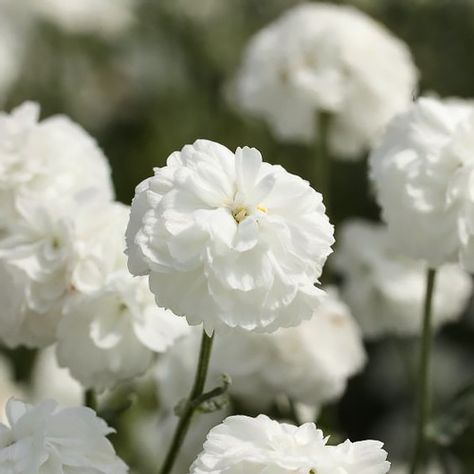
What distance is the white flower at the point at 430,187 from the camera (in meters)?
0.96

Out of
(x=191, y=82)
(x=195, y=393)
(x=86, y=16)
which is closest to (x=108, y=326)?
(x=195, y=393)

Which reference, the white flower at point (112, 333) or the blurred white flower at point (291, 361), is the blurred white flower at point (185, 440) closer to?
the blurred white flower at point (291, 361)

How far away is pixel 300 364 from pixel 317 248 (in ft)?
1.39

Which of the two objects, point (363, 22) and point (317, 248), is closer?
point (317, 248)

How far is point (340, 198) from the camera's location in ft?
6.63

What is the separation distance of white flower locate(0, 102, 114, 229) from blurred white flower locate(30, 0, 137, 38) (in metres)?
1.51

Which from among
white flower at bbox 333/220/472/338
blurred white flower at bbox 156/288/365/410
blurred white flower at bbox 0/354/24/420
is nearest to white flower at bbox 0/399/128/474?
blurred white flower at bbox 156/288/365/410

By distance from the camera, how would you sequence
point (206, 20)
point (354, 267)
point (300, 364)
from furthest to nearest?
1. point (206, 20)
2. point (354, 267)
3. point (300, 364)

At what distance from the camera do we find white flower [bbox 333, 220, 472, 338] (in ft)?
4.49

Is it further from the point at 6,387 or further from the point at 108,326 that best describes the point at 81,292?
the point at 6,387

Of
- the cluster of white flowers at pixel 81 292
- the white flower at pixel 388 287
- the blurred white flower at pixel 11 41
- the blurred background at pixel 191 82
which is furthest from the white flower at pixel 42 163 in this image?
the blurred white flower at pixel 11 41

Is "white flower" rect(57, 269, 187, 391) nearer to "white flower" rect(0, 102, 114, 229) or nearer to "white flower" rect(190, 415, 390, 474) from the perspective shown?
"white flower" rect(0, 102, 114, 229)

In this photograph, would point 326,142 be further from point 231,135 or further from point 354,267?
point 231,135

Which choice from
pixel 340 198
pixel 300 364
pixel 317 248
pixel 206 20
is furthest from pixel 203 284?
pixel 206 20
